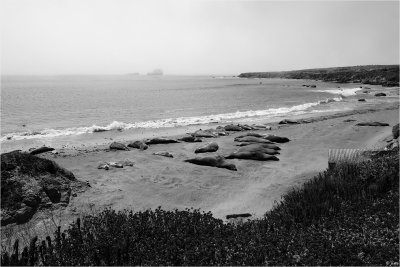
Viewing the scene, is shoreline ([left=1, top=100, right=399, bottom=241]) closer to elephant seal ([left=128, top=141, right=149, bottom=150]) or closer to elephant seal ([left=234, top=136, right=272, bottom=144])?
elephant seal ([left=128, top=141, right=149, bottom=150])

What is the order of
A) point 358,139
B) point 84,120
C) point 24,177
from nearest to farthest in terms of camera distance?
point 24,177 → point 358,139 → point 84,120

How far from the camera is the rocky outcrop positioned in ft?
27.4

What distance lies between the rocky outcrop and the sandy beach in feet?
1.01

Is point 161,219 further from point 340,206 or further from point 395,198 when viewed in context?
point 395,198

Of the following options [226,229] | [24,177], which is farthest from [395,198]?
[24,177]

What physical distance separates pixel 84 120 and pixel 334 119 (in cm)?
2009

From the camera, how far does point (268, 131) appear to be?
22281 millimetres

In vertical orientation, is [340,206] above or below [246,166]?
above

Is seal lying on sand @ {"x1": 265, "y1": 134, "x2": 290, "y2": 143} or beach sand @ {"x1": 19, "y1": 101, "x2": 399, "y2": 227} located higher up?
seal lying on sand @ {"x1": 265, "y1": 134, "x2": 290, "y2": 143}

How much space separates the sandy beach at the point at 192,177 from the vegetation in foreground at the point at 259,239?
2.56m

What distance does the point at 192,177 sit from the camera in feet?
39.7

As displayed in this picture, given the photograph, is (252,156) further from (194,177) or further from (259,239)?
(259,239)

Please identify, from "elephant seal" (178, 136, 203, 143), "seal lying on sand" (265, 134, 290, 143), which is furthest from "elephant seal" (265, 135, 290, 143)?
"elephant seal" (178, 136, 203, 143)

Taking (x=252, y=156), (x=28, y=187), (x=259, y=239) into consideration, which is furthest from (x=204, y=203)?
(x=252, y=156)
